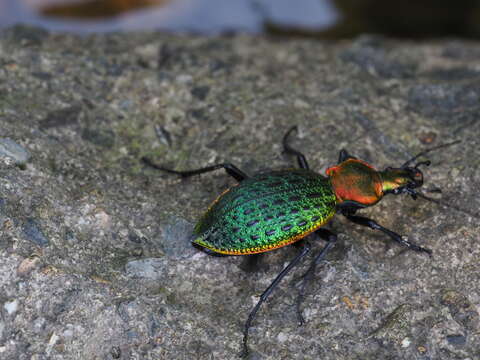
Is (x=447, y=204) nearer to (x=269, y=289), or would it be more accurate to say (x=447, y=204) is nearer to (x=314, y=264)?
(x=314, y=264)

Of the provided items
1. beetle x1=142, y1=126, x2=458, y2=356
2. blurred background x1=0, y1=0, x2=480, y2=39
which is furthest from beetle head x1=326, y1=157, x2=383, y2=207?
blurred background x1=0, y1=0, x2=480, y2=39

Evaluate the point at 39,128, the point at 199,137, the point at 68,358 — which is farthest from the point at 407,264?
the point at 39,128

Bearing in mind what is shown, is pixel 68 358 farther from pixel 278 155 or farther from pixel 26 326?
pixel 278 155

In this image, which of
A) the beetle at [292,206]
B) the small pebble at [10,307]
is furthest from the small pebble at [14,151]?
the beetle at [292,206]

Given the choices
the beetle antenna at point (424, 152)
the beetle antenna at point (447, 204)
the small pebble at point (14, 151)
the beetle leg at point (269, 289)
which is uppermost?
the small pebble at point (14, 151)

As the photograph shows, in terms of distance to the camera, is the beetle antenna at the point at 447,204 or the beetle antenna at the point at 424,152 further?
the beetle antenna at the point at 424,152

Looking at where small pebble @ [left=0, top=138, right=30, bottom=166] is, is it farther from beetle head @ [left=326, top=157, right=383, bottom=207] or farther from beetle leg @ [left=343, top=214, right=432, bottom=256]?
beetle leg @ [left=343, top=214, right=432, bottom=256]

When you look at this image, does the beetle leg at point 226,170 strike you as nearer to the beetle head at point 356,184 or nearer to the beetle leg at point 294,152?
the beetle leg at point 294,152

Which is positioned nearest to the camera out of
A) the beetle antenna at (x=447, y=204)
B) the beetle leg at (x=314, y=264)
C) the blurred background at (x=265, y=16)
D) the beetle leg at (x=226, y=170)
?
the beetle leg at (x=314, y=264)
